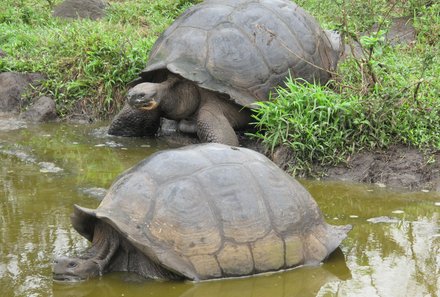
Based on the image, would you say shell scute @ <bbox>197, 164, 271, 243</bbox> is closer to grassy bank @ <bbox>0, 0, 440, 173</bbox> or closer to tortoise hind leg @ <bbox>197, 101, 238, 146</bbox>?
grassy bank @ <bbox>0, 0, 440, 173</bbox>

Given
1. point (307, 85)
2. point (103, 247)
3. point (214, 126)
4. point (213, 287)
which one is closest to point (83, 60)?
point (214, 126)

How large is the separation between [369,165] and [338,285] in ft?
7.80

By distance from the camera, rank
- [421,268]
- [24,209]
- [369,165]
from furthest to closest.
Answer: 1. [369,165]
2. [24,209]
3. [421,268]

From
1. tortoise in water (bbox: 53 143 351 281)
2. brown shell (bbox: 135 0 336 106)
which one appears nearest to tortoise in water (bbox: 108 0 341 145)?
brown shell (bbox: 135 0 336 106)

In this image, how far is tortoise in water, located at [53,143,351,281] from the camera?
4.13 m

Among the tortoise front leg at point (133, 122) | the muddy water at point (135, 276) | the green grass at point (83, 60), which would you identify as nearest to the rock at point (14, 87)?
the green grass at point (83, 60)

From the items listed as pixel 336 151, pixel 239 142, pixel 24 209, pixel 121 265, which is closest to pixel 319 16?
pixel 239 142

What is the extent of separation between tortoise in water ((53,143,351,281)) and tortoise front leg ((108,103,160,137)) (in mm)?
3354

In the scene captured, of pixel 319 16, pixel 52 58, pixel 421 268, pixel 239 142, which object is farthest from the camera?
pixel 319 16

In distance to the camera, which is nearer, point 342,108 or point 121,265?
point 121,265

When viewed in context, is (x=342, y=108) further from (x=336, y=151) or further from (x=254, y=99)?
(x=254, y=99)

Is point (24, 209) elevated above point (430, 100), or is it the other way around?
point (430, 100)

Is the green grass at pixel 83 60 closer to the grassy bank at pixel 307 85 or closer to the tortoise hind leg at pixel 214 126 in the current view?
the grassy bank at pixel 307 85

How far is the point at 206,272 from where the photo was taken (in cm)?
415
